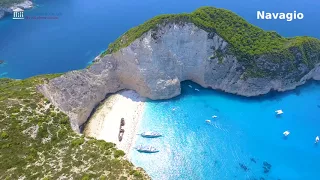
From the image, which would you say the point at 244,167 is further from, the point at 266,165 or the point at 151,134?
the point at 151,134

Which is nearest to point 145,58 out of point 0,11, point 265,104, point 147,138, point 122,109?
point 122,109

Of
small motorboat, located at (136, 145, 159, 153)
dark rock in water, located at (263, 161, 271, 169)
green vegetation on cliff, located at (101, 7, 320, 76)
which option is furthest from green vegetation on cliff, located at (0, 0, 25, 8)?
dark rock in water, located at (263, 161, 271, 169)

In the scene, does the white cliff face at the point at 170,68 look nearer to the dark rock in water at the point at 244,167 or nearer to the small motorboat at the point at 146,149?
the small motorboat at the point at 146,149

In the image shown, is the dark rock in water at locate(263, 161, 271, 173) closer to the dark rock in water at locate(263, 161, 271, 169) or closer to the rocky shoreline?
the dark rock in water at locate(263, 161, 271, 169)

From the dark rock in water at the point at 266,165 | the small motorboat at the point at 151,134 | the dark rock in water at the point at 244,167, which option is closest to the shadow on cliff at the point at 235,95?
the small motorboat at the point at 151,134

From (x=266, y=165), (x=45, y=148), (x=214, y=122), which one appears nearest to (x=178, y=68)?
(x=214, y=122)
